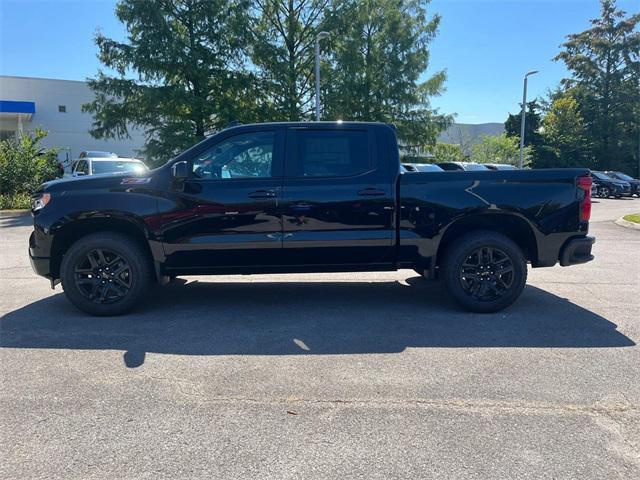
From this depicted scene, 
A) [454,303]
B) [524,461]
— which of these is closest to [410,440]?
[524,461]

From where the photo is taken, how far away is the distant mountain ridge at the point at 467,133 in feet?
160

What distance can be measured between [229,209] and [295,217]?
69 cm

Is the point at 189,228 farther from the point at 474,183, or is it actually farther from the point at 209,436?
the point at 474,183

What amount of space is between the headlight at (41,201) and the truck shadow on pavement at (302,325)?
3.84 feet

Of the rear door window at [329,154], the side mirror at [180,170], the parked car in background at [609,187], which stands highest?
the rear door window at [329,154]

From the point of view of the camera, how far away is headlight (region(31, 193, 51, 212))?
518cm

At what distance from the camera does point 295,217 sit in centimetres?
519

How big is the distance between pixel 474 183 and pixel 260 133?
7.67 ft

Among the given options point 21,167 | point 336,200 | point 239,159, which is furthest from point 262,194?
point 21,167

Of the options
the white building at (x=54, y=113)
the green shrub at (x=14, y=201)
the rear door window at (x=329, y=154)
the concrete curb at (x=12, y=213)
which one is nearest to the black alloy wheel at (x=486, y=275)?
the rear door window at (x=329, y=154)

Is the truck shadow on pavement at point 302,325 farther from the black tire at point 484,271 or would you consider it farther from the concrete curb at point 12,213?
the concrete curb at point 12,213

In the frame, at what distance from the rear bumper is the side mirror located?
4082 millimetres

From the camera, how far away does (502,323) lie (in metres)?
5.07

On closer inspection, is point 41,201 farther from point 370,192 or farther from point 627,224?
point 627,224
